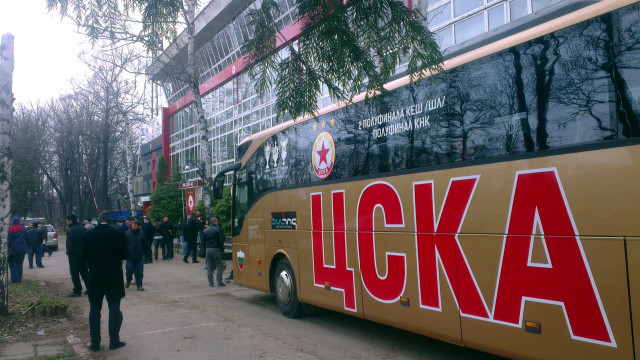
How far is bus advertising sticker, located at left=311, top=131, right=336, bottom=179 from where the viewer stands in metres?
7.28

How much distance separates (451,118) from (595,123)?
1.60 metres

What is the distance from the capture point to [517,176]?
452cm

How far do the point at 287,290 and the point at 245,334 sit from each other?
1.42 meters

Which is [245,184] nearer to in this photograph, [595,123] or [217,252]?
[217,252]

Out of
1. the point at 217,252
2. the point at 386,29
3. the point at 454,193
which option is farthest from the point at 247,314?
the point at 386,29

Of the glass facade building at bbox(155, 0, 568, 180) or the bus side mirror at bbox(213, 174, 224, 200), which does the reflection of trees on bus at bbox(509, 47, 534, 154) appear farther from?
the bus side mirror at bbox(213, 174, 224, 200)

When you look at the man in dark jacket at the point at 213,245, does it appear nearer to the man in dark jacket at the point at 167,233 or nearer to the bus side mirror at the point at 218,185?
the bus side mirror at the point at 218,185

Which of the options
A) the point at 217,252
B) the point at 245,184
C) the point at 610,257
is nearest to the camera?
the point at 610,257

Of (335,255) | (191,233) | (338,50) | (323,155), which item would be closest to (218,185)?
(323,155)

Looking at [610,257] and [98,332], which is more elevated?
[610,257]

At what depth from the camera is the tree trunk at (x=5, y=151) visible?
827cm

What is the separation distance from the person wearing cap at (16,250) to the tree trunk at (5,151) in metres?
5.90

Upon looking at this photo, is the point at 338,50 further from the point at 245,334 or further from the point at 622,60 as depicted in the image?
the point at 245,334

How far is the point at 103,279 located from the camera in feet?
21.9
